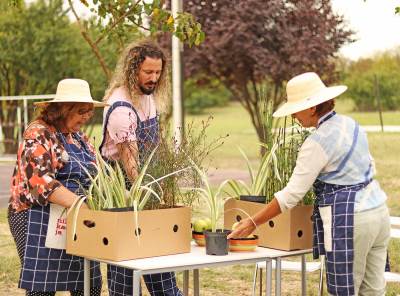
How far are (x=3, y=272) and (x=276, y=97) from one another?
605 inches

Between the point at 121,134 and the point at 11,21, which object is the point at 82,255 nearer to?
the point at 121,134

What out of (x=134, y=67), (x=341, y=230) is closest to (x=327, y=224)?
(x=341, y=230)

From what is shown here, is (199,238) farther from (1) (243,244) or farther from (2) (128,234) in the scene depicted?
(2) (128,234)

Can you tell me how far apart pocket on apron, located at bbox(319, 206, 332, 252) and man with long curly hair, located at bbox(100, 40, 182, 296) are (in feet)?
3.32

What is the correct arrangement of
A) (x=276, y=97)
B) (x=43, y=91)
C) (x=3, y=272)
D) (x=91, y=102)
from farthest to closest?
(x=43, y=91) → (x=276, y=97) → (x=3, y=272) → (x=91, y=102)

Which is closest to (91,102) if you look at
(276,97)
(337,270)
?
(337,270)

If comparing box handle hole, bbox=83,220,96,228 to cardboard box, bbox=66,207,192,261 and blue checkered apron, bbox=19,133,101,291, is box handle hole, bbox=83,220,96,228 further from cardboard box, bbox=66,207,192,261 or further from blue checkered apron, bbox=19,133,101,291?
blue checkered apron, bbox=19,133,101,291

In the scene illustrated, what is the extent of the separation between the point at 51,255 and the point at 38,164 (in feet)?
1.54

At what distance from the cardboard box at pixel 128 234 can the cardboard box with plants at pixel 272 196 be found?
1.29ft

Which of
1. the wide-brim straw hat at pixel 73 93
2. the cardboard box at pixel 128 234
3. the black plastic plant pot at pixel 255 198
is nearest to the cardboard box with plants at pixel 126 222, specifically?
the cardboard box at pixel 128 234

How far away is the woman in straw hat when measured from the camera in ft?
13.8

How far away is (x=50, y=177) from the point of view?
4176 millimetres

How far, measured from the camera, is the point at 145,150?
446cm

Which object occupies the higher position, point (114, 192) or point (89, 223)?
point (114, 192)
